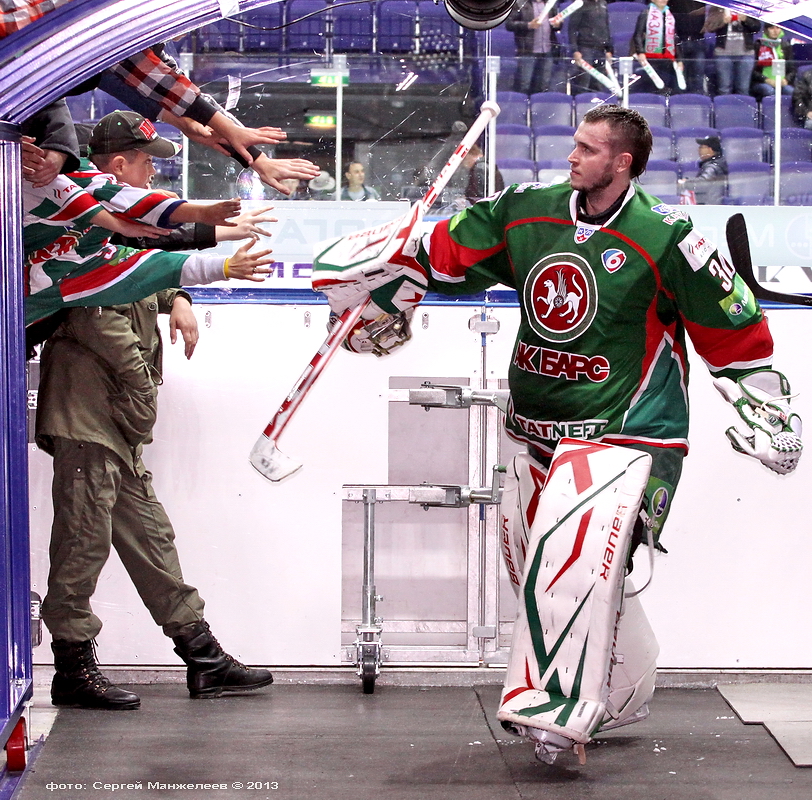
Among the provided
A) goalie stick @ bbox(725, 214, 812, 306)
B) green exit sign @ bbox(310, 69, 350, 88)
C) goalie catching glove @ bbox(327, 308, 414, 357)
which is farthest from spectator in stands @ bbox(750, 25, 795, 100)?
goalie catching glove @ bbox(327, 308, 414, 357)

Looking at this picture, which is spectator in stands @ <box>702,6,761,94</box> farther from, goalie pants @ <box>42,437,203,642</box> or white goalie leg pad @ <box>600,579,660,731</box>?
goalie pants @ <box>42,437,203,642</box>

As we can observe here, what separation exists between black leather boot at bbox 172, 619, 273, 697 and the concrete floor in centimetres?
5

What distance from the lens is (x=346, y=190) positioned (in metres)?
3.84

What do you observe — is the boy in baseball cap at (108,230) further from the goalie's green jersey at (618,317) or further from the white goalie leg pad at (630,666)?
the white goalie leg pad at (630,666)

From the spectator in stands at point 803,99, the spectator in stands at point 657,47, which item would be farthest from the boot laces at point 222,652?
the spectator in stands at point 803,99

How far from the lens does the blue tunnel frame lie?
2617mm

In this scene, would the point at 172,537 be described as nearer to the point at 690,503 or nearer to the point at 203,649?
the point at 203,649

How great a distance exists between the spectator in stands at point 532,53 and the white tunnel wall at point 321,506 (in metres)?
0.74

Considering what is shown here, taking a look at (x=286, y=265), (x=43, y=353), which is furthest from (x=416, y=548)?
(x=43, y=353)

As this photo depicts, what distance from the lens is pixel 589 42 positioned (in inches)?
151

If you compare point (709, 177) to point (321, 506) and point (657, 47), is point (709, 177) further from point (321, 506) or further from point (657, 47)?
point (321, 506)

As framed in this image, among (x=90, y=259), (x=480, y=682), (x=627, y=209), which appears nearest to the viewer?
(x=627, y=209)

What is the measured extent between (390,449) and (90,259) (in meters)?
1.13

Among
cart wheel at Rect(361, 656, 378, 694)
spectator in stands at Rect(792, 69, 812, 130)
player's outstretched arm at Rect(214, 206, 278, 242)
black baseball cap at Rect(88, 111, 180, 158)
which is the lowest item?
cart wheel at Rect(361, 656, 378, 694)
